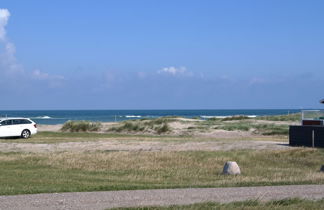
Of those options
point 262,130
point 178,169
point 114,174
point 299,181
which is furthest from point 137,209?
→ point 262,130

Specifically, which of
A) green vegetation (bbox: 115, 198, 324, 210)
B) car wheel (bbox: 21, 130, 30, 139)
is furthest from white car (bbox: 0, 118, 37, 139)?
green vegetation (bbox: 115, 198, 324, 210)

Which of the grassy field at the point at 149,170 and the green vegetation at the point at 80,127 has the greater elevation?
the green vegetation at the point at 80,127

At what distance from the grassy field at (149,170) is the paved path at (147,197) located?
3.66 feet

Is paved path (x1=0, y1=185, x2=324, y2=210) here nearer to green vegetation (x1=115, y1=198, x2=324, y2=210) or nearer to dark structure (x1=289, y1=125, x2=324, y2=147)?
green vegetation (x1=115, y1=198, x2=324, y2=210)

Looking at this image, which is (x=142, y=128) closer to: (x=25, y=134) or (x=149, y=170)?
(x=25, y=134)

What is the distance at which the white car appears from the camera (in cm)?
3862

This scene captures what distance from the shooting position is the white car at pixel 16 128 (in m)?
38.6

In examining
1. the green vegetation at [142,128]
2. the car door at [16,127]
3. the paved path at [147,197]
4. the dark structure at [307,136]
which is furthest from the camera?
the green vegetation at [142,128]

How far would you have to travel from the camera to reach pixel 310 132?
31516 millimetres

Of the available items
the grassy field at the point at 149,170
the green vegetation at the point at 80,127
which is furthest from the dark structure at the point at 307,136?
the green vegetation at the point at 80,127

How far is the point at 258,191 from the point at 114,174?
7241 millimetres

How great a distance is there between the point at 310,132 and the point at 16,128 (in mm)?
18926

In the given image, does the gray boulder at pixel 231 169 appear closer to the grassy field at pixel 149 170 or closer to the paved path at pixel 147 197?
the grassy field at pixel 149 170

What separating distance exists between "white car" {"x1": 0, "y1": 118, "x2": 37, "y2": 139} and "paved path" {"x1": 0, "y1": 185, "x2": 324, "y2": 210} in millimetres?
26388
